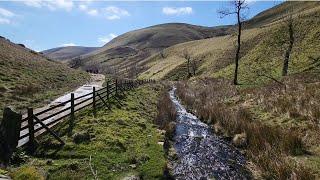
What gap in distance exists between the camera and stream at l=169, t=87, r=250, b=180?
1456 cm

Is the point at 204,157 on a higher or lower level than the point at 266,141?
lower

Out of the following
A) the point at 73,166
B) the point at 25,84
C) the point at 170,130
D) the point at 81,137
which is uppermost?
the point at 25,84

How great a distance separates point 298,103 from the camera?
22078 mm

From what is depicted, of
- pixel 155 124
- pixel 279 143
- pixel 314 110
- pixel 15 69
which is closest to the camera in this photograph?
pixel 279 143

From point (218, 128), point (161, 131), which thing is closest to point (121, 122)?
point (161, 131)

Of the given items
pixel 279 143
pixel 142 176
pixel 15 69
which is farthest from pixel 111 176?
pixel 15 69

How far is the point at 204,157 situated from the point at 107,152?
448cm

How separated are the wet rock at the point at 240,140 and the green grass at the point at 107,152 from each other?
3.78 m

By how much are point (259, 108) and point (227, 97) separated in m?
8.07

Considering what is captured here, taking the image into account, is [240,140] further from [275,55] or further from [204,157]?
[275,55]

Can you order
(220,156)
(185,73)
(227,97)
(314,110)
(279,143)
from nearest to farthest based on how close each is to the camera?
(279,143) < (220,156) < (314,110) < (227,97) < (185,73)

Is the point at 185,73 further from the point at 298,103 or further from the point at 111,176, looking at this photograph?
the point at 111,176

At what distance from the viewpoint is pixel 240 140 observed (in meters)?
18.4

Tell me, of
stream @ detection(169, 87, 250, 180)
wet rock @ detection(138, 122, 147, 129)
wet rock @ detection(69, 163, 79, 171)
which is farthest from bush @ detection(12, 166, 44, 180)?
wet rock @ detection(138, 122, 147, 129)
